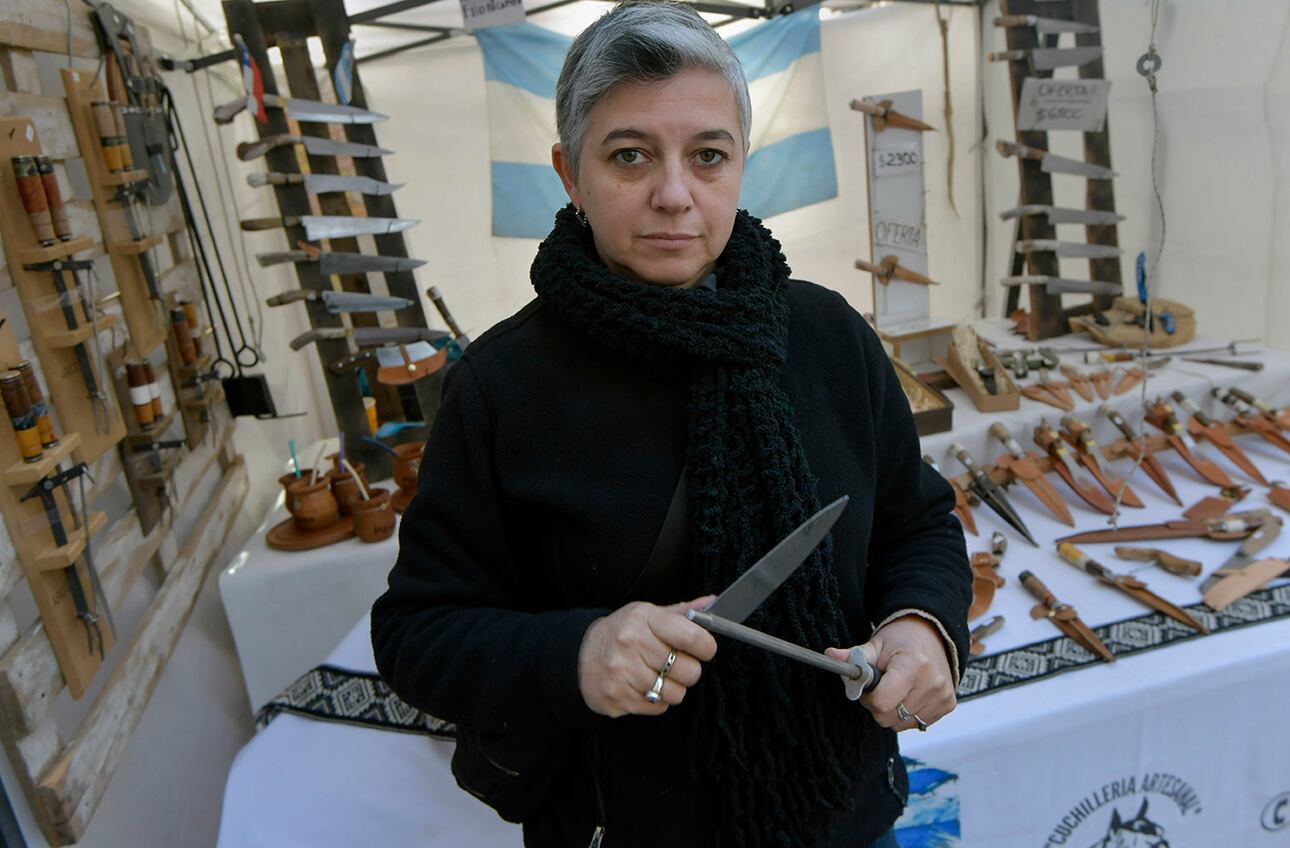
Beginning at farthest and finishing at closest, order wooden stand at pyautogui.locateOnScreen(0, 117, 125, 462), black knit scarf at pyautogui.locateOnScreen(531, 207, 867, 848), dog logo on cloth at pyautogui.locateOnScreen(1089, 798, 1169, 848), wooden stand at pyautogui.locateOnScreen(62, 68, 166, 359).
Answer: wooden stand at pyautogui.locateOnScreen(62, 68, 166, 359)
dog logo on cloth at pyautogui.locateOnScreen(1089, 798, 1169, 848)
wooden stand at pyautogui.locateOnScreen(0, 117, 125, 462)
black knit scarf at pyautogui.locateOnScreen(531, 207, 867, 848)

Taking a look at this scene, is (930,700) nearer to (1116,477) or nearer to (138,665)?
(138,665)

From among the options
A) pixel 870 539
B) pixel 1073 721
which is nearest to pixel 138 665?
pixel 870 539

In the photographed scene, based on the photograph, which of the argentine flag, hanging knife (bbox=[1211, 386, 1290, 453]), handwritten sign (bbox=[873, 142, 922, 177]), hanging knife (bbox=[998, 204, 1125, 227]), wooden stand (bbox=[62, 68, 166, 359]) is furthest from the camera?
the argentine flag

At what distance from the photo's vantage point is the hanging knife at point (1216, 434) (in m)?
2.09

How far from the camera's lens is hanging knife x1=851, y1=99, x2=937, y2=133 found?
2303 mm

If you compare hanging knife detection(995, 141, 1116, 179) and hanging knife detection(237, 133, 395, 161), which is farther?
hanging knife detection(995, 141, 1116, 179)

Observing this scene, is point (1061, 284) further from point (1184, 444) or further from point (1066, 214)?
point (1184, 444)

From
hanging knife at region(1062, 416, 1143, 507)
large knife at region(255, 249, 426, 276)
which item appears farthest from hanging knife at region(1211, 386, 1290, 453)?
large knife at region(255, 249, 426, 276)

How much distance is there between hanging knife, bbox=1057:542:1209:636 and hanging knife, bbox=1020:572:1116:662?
0.13m

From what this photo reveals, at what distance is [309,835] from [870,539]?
108 cm

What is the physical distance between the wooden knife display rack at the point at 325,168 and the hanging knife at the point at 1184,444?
2.00 m

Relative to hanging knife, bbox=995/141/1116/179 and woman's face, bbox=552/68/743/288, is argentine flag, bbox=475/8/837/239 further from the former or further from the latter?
woman's face, bbox=552/68/743/288

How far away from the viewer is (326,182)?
2.25 m

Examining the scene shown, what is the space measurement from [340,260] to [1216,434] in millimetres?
2381
